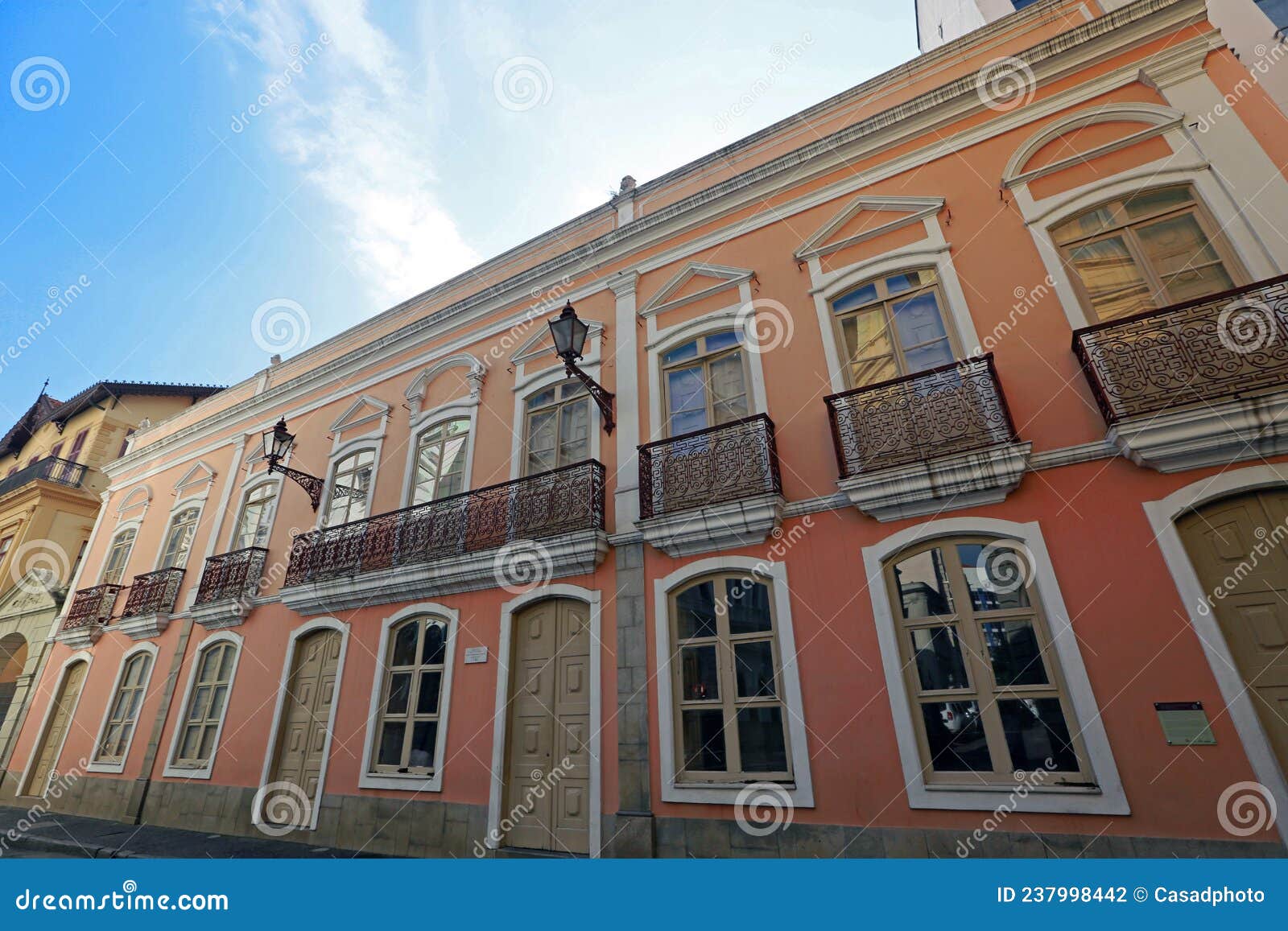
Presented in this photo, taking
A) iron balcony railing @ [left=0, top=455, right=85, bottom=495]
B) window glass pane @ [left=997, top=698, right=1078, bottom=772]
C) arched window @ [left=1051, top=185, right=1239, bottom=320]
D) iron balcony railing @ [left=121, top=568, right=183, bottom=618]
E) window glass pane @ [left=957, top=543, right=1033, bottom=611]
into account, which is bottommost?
window glass pane @ [left=997, top=698, right=1078, bottom=772]

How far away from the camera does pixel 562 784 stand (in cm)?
663

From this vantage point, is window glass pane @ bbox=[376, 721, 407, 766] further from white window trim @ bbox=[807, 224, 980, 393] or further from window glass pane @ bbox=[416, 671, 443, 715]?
white window trim @ bbox=[807, 224, 980, 393]

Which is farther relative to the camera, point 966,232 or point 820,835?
point 966,232

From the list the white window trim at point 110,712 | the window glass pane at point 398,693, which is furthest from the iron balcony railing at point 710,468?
the white window trim at point 110,712

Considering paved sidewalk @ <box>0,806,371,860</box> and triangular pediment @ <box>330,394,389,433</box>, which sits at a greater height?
triangular pediment @ <box>330,394,389,433</box>

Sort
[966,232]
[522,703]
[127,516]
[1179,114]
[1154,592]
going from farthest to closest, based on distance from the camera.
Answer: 1. [127,516]
2. [522,703]
3. [966,232]
4. [1179,114]
5. [1154,592]

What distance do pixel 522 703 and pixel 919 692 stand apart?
14.8ft

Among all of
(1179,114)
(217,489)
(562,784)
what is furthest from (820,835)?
(217,489)

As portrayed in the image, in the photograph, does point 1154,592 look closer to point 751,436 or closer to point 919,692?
point 919,692

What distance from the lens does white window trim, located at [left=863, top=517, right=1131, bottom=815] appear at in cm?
440

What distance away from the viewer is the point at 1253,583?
4430mm

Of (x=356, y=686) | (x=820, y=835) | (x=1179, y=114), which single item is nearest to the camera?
(x=820, y=835)

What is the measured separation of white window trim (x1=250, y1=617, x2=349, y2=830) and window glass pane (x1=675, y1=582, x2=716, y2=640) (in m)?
5.43

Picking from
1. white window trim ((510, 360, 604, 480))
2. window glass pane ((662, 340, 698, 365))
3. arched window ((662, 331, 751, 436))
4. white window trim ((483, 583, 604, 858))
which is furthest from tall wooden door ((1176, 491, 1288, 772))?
white window trim ((510, 360, 604, 480))
